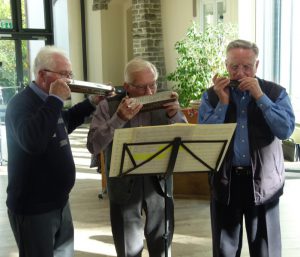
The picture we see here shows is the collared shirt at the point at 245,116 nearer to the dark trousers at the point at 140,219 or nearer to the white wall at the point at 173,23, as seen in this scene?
the dark trousers at the point at 140,219

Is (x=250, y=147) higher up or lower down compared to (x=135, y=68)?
lower down

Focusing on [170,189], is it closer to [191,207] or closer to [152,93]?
[152,93]

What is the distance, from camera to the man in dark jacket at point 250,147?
214 centimetres

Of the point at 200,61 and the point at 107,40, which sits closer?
the point at 200,61

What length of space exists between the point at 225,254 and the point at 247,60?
42.2 inches

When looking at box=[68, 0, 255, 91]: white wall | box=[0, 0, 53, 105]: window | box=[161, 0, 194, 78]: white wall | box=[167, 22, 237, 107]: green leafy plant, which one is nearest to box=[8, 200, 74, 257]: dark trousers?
box=[167, 22, 237, 107]: green leafy plant

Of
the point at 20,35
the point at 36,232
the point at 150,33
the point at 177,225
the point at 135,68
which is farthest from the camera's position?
the point at 20,35

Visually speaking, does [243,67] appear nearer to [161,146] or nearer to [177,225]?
[161,146]

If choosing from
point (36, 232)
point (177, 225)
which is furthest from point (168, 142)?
point (177, 225)

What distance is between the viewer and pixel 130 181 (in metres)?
2.28

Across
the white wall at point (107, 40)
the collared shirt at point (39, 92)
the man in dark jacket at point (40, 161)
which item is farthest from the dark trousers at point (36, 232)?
the white wall at point (107, 40)

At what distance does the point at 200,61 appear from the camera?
5988 millimetres

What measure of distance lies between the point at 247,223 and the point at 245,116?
0.60 meters

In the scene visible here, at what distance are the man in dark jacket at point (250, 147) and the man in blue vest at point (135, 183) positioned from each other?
0.86 feet
